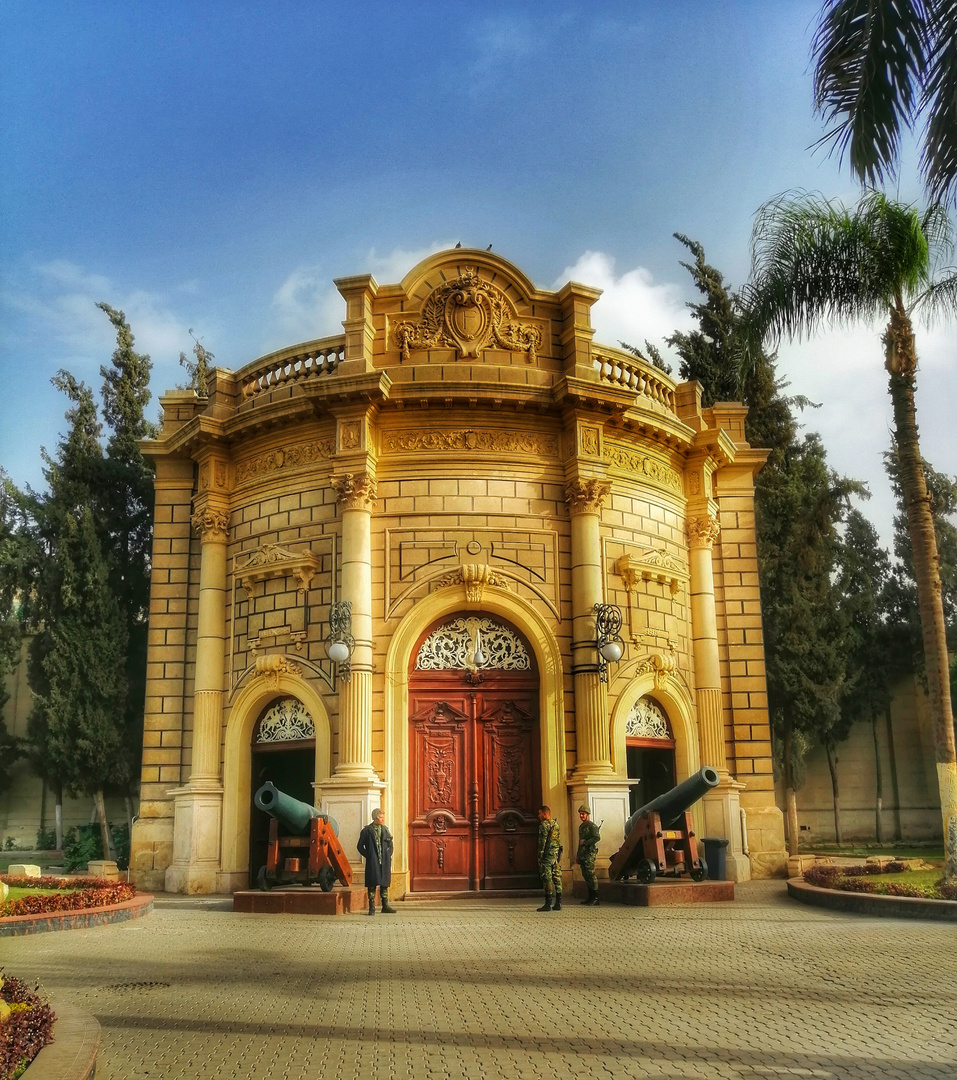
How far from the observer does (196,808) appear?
64.7 ft

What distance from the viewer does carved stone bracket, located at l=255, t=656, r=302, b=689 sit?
19531mm

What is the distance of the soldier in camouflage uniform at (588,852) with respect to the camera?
16.8 meters

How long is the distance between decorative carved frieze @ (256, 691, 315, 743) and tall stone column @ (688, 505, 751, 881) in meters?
7.90

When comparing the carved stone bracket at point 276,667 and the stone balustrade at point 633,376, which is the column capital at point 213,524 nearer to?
the carved stone bracket at point 276,667

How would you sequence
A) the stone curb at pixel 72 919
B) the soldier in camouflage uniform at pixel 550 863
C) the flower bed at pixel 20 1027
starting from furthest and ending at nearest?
the soldier in camouflage uniform at pixel 550 863
the stone curb at pixel 72 919
the flower bed at pixel 20 1027

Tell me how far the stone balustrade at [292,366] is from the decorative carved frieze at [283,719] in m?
5.49

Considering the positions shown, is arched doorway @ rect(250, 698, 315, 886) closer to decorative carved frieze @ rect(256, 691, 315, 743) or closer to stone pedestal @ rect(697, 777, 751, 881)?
decorative carved frieze @ rect(256, 691, 315, 743)

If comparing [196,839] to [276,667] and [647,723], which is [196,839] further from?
[647,723]

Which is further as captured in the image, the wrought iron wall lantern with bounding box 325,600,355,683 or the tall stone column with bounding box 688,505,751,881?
Result: the tall stone column with bounding box 688,505,751,881

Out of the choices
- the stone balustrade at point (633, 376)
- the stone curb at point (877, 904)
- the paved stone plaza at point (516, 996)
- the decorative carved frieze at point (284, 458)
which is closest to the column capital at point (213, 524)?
the decorative carved frieze at point (284, 458)

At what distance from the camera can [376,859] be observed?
16000mm

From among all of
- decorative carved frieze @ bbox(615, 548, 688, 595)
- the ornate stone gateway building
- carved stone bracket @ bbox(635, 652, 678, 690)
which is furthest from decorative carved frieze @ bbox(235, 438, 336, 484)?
carved stone bracket @ bbox(635, 652, 678, 690)

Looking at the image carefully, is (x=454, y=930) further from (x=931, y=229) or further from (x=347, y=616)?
(x=931, y=229)

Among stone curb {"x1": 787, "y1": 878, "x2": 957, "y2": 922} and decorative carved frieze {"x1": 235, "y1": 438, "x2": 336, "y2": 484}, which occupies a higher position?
decorative carved frieze {"x1": 235, "y1": 438, "x2": 336, "y2": 484}
